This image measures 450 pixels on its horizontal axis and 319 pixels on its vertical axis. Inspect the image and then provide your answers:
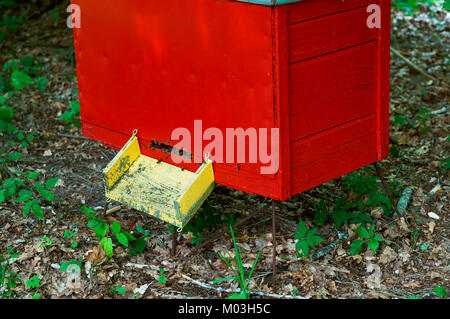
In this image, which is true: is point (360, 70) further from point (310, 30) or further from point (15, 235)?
point (15, 235)

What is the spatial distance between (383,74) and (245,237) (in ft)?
3.99

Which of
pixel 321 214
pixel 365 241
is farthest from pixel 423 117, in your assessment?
pixel 365 241

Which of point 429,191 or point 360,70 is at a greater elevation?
point 360,70

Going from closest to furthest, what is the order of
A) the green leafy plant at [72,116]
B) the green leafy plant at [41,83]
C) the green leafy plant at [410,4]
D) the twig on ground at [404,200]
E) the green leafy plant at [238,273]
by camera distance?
the green leafy plant at [238,273]
the twig on ground at [404,200]
the green leafy plant at [72,116]
the green leafy plant at [41,83]
the green leafy plant at [410,4]

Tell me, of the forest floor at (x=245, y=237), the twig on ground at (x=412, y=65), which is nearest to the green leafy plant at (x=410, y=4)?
the twig on ground at (x=412, y=65)

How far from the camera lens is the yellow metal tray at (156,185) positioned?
11.0 feet

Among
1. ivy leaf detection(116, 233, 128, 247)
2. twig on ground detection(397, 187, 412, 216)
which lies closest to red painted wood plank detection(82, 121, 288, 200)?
ivy leaf detection(116, 233, 128, 247)

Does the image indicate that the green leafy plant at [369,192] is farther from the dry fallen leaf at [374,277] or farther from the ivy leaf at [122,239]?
the ivy leaf at [122,239]

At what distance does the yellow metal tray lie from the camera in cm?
336

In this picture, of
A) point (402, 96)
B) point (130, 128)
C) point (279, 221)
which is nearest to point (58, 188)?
point (130, 128)

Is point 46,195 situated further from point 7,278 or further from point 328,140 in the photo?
point 328,140

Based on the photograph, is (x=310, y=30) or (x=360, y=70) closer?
(x=310, y=30)

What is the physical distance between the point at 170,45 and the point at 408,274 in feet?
5.71

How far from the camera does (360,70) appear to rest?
3.28 m
